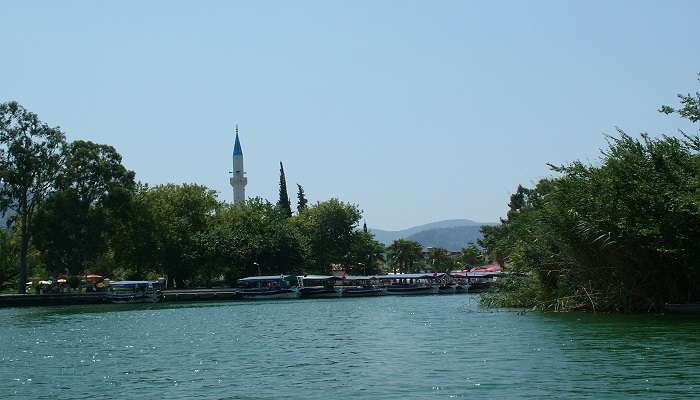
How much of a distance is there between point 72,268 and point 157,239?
9.56m

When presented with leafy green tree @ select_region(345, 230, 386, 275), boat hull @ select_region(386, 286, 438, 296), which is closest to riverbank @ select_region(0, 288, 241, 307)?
boat hull @ select_region(386, 286, 438, 296)

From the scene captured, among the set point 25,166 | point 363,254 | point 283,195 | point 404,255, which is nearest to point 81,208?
point 25,166

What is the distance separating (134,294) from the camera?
8581 centimetres

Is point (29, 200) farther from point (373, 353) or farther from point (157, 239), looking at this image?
point (373, 353)

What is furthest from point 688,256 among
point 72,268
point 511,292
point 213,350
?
point 72,268

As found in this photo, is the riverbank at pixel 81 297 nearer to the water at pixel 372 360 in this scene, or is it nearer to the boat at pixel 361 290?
the boat at pixel 361 290

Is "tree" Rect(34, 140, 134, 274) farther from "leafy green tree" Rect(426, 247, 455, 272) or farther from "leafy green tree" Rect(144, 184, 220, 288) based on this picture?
"leafy green tree" Rect(426, 247, 455, 272)

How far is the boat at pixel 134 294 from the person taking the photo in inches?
3364

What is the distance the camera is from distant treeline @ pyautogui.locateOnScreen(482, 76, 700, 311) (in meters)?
38.3

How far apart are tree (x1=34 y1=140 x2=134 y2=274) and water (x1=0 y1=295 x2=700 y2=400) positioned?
39569 millimetres

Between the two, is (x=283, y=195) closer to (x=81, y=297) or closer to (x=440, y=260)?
(x=440, y=260)

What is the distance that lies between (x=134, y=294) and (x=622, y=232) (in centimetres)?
5622

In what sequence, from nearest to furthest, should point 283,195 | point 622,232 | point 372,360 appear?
point 372,360 < point 622,232 < point 283,195

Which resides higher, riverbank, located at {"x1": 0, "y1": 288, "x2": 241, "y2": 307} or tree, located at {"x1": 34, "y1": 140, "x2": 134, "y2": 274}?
tree, located at {"x1": 34, "y1": 140, "x2": 134, "y2": 274}
